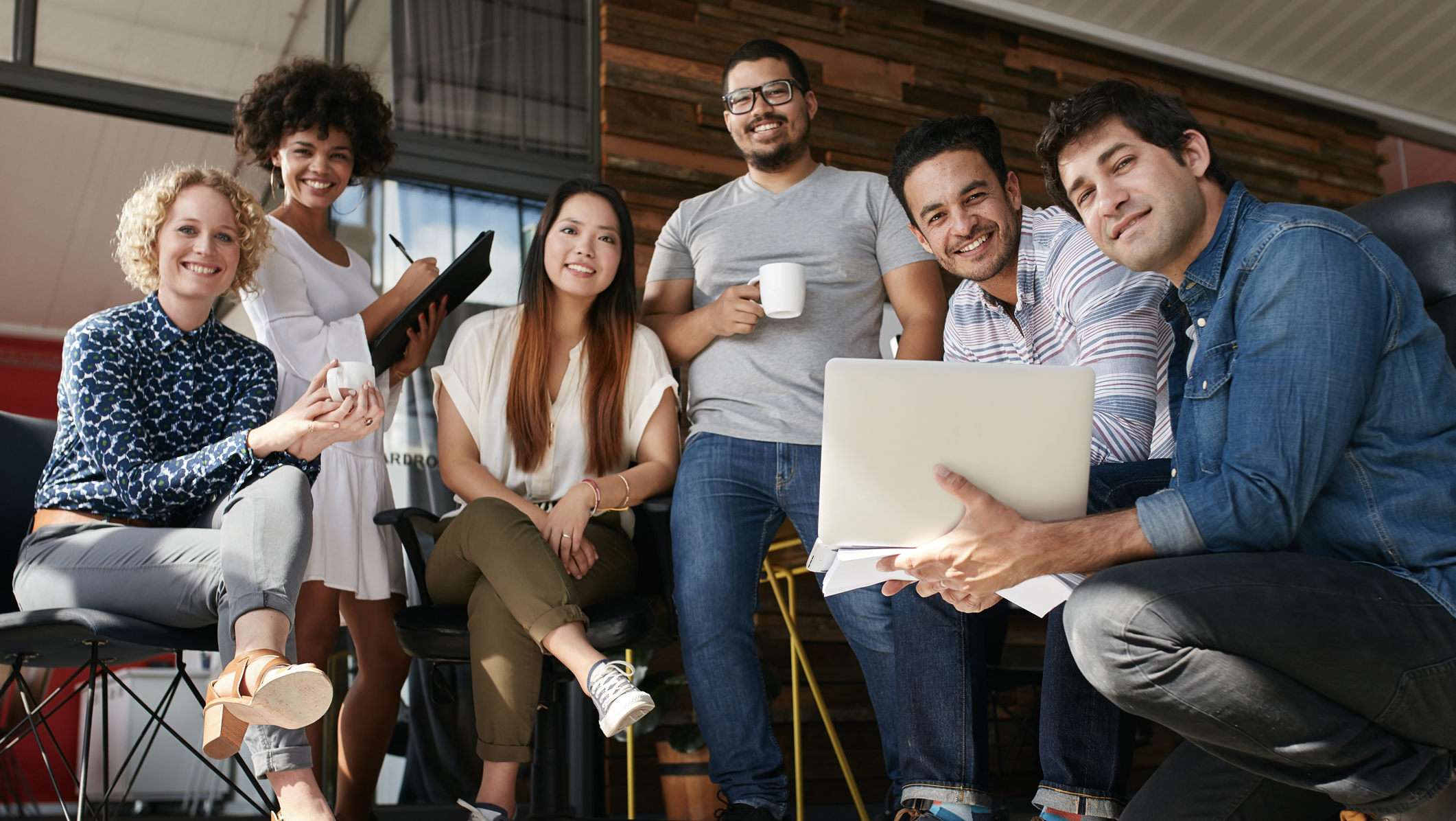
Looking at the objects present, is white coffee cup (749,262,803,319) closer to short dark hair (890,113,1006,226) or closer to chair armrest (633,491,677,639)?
short dark hair (890,113,1006,226)

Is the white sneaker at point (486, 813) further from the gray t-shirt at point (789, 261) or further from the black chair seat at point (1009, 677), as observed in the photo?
the black chair seat at point (1009, 677)

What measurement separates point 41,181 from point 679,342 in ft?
14.4

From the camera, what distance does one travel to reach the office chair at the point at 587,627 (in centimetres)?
181

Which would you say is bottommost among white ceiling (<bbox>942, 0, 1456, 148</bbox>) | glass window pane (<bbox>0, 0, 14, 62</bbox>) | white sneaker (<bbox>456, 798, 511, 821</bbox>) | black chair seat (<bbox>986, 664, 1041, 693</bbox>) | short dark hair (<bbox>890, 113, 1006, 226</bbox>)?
black chair seat (<bbox>986, 664, 1041, 693</bbox>)

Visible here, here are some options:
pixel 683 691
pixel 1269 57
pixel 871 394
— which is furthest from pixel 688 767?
pixel 1269 57

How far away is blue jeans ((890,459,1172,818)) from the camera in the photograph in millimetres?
1431

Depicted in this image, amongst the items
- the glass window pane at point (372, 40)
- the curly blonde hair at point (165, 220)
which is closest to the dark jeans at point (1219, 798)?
the curly blonde hair at point (165, 220)

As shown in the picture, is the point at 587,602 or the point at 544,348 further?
the point at 544,348

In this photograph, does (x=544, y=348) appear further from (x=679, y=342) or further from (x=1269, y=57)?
(x=1269, y=57)

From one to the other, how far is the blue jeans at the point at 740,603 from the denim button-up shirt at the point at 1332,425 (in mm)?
779

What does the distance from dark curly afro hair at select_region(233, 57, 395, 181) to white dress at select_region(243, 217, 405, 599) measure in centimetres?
28

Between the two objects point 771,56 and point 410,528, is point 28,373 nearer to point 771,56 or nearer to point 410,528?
point 410,528

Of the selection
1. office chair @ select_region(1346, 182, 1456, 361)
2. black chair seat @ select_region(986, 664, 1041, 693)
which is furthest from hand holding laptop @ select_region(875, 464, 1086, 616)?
black chair seat @ select_region(986, 664, 1041, 693)

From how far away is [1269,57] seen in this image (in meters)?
4.87
